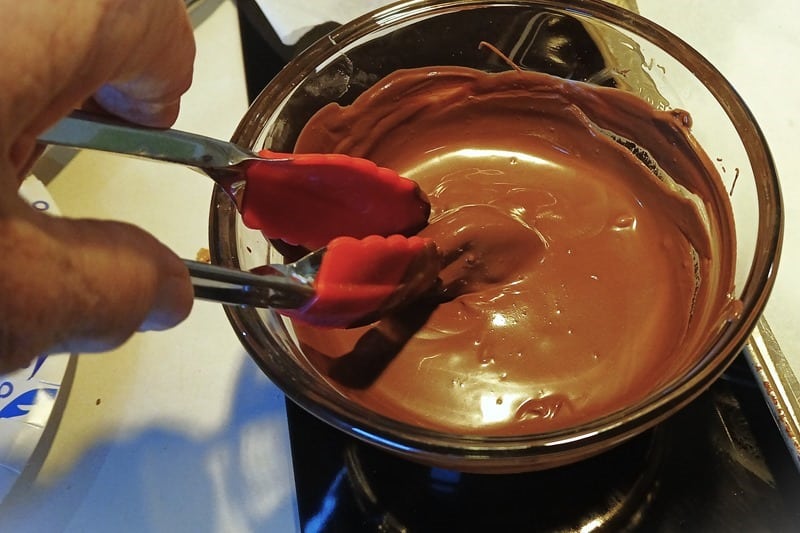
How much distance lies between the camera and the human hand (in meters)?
0.41

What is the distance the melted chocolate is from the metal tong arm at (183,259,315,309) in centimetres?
19

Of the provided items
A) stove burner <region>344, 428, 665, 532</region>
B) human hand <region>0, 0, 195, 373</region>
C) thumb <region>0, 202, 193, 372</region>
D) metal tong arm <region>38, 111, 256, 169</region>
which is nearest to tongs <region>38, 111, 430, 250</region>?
metal tong arm <region>38, 111, 256, 169</region>

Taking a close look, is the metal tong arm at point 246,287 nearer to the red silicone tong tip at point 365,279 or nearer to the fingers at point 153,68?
the red silicone tong tip at point 365,279

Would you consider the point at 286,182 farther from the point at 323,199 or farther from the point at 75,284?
the point at 75,284

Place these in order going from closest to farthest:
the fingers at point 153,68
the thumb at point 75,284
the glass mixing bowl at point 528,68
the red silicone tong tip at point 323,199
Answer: the thumb at point 75,284 → the fingers at point 153,68 → the glass mixing bowl at point 528,68 → the red silicone tong tip at point 323,199

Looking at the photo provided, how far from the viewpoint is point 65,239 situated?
43 centimetres

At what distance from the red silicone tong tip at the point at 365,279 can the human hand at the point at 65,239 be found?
0.23 m

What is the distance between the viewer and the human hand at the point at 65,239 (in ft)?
1.33

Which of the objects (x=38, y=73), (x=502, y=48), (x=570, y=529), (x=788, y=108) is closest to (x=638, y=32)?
(x=502, y=48)

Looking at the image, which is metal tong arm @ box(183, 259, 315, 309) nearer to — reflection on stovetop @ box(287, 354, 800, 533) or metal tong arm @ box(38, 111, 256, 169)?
metal tong arm @ box(38, 111, 256, 169)

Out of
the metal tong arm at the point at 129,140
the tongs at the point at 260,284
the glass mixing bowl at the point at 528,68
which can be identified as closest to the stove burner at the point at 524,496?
the glass mixing bowl at the point at 528,68

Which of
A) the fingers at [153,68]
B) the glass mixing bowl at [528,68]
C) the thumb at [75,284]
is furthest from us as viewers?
the glass mixing bowl at [528,68]

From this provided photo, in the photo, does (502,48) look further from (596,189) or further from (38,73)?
(38,73)

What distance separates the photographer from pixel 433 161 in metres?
1.13
